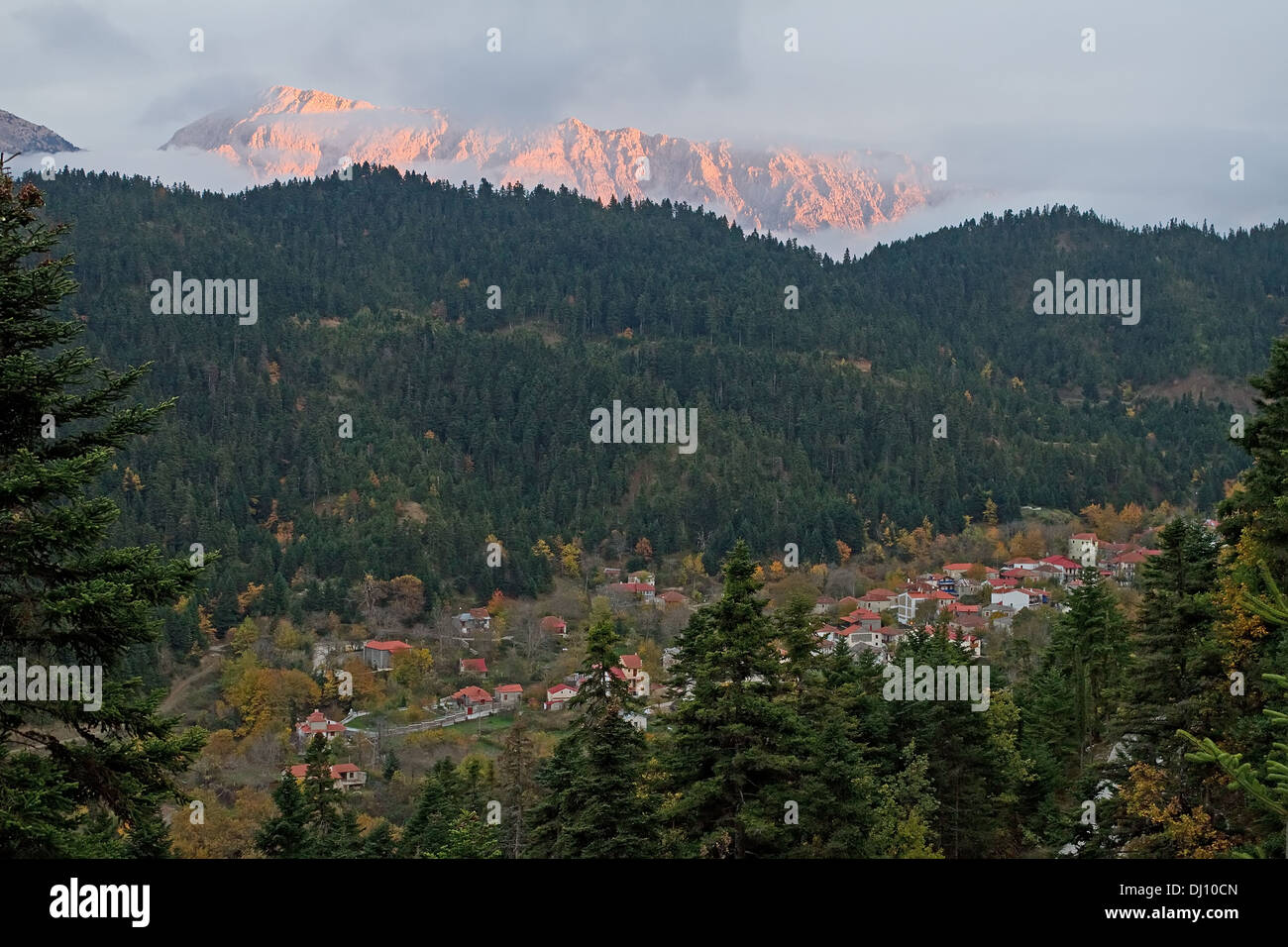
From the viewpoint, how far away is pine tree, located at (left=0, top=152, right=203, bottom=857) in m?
10.7

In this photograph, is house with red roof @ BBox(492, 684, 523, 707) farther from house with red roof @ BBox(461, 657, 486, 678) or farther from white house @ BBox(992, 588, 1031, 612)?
white house @ BBox(992, 588, 1031, 612)

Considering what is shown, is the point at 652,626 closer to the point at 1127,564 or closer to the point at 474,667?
the point at 474,667

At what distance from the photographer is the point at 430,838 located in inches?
1423

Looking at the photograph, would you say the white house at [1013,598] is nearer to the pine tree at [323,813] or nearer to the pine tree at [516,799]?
the pine tree at [516,799]

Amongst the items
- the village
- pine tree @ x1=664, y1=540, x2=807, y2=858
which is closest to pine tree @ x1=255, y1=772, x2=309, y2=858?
pine tree @ x1=664, y1=540, x2=807, y2=858

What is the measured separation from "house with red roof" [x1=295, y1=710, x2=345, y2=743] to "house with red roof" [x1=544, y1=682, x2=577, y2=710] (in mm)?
14027

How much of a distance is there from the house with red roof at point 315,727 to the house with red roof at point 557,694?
14.0 m

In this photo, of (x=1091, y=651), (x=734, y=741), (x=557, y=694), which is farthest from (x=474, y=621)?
(x=734, y=741)

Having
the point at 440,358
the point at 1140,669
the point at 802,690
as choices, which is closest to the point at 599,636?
the point at 802,690

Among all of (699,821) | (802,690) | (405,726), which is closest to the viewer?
(699,821)

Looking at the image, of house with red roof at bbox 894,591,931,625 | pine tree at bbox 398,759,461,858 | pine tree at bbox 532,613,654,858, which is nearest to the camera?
pine tree at bbox 532,613,654,858

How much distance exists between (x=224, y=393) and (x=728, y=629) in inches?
6100

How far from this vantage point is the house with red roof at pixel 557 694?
77.2 m
